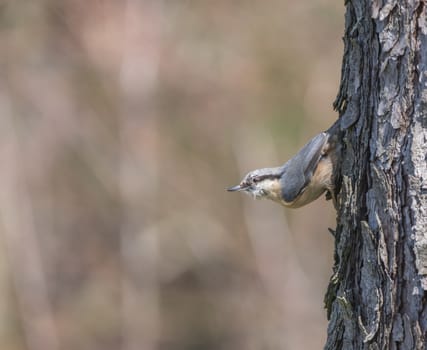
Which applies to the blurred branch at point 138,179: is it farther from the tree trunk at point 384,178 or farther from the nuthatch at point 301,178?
the tree trunk at point 384,178

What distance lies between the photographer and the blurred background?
7.05 metres

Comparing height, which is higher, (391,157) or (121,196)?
(121,196)

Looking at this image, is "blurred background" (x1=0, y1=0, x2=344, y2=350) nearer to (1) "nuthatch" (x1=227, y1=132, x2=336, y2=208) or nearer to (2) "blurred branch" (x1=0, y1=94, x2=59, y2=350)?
(2) "blurred branch" (x1=0, y1=94, x2=59, y2=350)

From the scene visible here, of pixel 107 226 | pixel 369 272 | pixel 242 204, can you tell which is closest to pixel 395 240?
pixel 369 272

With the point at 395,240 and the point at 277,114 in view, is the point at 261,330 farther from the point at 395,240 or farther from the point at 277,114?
the point at 395,240

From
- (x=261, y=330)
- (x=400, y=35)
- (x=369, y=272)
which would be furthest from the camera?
(x=261, y=330)

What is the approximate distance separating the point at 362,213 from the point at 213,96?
5.06m

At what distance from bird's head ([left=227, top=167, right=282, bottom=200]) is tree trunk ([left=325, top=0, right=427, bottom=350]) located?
1.02m

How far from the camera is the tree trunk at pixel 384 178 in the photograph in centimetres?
225

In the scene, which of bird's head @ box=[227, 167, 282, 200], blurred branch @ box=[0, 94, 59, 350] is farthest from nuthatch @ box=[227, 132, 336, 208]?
blurred branch @ box=[0, 94, 59, 350]

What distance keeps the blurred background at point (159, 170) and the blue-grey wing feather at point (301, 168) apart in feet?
11.7

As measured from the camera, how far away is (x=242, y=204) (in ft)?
23.7

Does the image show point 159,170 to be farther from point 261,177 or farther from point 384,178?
point 384,178

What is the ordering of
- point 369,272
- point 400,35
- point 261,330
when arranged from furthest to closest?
point 261,330, point 369,272, point 400,35
